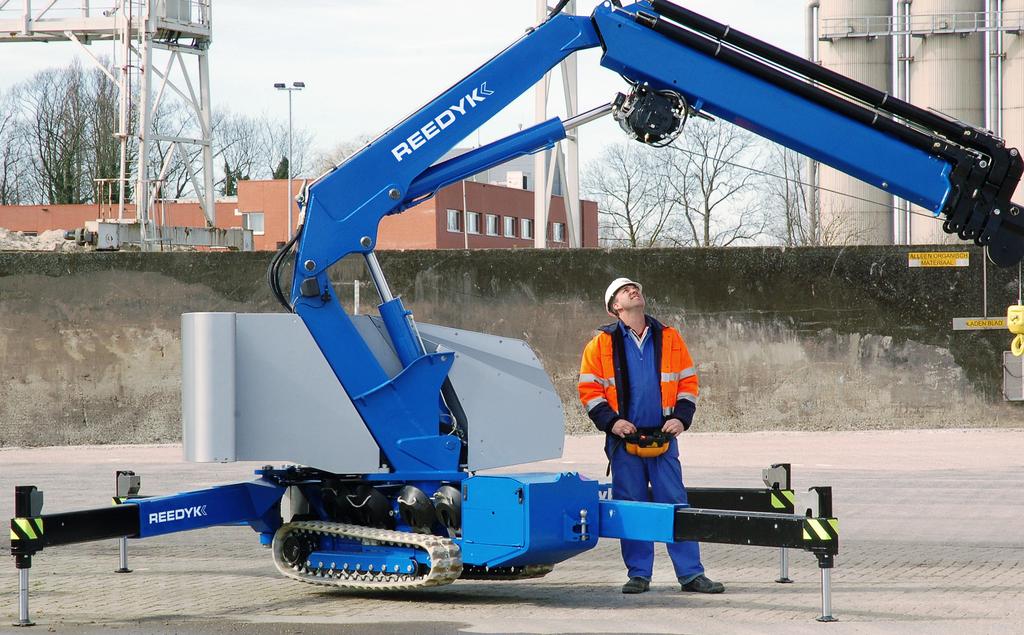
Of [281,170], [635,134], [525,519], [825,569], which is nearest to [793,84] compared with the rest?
[635,134]

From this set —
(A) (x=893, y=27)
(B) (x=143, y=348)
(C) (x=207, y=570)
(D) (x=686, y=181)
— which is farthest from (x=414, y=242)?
(C) (x=207, y=570)

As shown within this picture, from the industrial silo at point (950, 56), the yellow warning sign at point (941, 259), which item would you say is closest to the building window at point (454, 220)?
the industrial silo at point (950, 56)

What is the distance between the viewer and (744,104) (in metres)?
7.79

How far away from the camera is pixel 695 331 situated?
724 inches

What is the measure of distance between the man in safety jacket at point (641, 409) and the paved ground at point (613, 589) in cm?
24

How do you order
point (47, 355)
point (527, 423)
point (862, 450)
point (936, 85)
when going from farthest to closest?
point (936, 85) < point (47, 355) < point (862, 450) < point (527, 423)

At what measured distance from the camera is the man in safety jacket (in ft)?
26.1

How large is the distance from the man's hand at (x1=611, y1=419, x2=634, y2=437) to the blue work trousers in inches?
4.7

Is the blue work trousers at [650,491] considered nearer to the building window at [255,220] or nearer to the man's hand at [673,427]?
the man's hand at [673,427]

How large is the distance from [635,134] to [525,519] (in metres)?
2.50

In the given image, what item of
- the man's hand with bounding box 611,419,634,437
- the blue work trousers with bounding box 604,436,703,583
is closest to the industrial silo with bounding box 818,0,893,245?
the blue work trousers with bounding box 604,436,703,583

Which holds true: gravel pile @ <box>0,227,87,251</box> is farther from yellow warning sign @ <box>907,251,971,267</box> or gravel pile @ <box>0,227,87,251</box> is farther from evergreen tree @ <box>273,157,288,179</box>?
evergreen tree @ <box>273,157,288,179</box>

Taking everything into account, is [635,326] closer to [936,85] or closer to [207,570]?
[207,570]

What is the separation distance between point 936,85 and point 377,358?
36.9 meters
